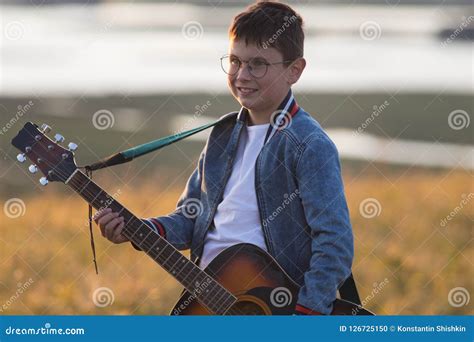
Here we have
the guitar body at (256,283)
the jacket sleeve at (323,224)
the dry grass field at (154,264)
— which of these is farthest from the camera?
the dry grass field at (154,264)

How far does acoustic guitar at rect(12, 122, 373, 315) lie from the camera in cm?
439

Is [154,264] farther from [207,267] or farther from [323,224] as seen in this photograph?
[323,224]

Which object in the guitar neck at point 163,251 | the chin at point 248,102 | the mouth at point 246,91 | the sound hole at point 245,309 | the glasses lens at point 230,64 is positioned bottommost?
the guitar neck at point 163,251

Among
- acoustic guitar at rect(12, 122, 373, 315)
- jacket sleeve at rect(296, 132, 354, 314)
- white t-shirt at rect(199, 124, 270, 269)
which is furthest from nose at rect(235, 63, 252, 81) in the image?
acoustic guitar at rect(12, 122, 373, 315)

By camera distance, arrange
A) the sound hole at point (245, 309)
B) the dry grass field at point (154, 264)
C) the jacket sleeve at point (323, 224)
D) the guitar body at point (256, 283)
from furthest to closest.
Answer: the dry grass field at point (154, 264)
the sound hole at point (245, 309)
the guitar body at point (256, 283)
the jacket sleeve at point (323, 224)

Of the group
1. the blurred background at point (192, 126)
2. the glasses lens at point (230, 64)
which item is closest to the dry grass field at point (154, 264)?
the blurred background at point (192, 126)

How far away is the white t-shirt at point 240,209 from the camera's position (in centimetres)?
443

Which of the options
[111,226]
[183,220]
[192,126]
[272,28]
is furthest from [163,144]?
[192,126]

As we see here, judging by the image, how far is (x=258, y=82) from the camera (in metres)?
4.43

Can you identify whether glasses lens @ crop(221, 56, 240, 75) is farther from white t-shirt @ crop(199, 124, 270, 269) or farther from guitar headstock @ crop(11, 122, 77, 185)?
guitar headstock @ crop(11, 122, 77, 185)

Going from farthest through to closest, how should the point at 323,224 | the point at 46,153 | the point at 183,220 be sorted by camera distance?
the point at 183,220 < the point at 46,153 < the point at 323,224

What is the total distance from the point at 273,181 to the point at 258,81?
15.5 inches

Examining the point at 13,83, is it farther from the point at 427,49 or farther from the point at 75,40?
the point at 427,49

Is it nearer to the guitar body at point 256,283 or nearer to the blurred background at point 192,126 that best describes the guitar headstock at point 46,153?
the guitar body at point 256,283
